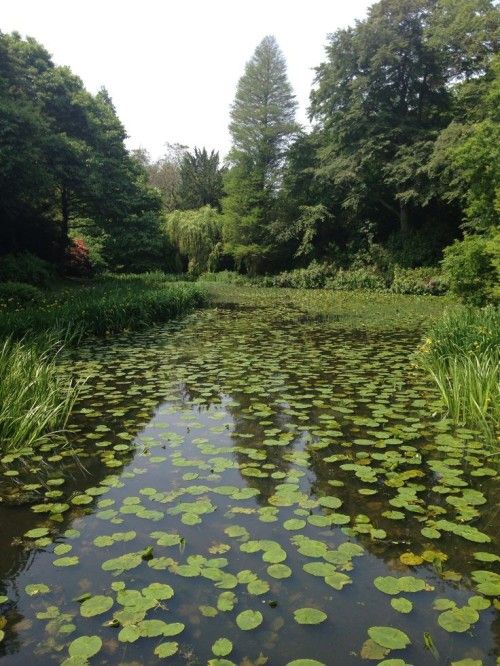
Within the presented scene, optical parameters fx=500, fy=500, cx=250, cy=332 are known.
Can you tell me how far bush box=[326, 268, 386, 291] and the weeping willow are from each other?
30.3 ft

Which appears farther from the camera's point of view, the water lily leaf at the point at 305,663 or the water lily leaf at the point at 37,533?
the water lily leaf at the point at 37,533

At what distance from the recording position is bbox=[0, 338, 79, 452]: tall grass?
4043 millimetres

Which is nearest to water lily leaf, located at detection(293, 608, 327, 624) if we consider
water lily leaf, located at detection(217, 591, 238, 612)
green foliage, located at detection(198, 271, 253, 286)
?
water lily leaf, located at detection(217, 591, 238, 612)

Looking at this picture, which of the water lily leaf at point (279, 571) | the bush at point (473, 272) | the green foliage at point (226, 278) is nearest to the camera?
the water lily leaf at point (279, 571)

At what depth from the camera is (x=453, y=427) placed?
4.54 meters

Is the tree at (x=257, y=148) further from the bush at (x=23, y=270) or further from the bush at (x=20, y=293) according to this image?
the bush at (x=20, y=293)

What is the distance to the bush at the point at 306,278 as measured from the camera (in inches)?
1073

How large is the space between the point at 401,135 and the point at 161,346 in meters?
20.1

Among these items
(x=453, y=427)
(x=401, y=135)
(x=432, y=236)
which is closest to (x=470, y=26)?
(x=401, y=135)

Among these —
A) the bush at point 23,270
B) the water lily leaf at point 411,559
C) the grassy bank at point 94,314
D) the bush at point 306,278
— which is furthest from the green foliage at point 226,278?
the water lily leaf at point 411,559

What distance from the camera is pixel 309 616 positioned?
209cm

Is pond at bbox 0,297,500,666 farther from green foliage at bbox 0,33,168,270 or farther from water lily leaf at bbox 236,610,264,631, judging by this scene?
green foliage at bbox 0,33,168,270

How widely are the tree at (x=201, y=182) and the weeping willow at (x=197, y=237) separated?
7435 mm

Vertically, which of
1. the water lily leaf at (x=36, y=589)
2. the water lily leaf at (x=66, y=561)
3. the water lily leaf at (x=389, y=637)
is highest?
the water lily leaf at (x=389, y=637)
